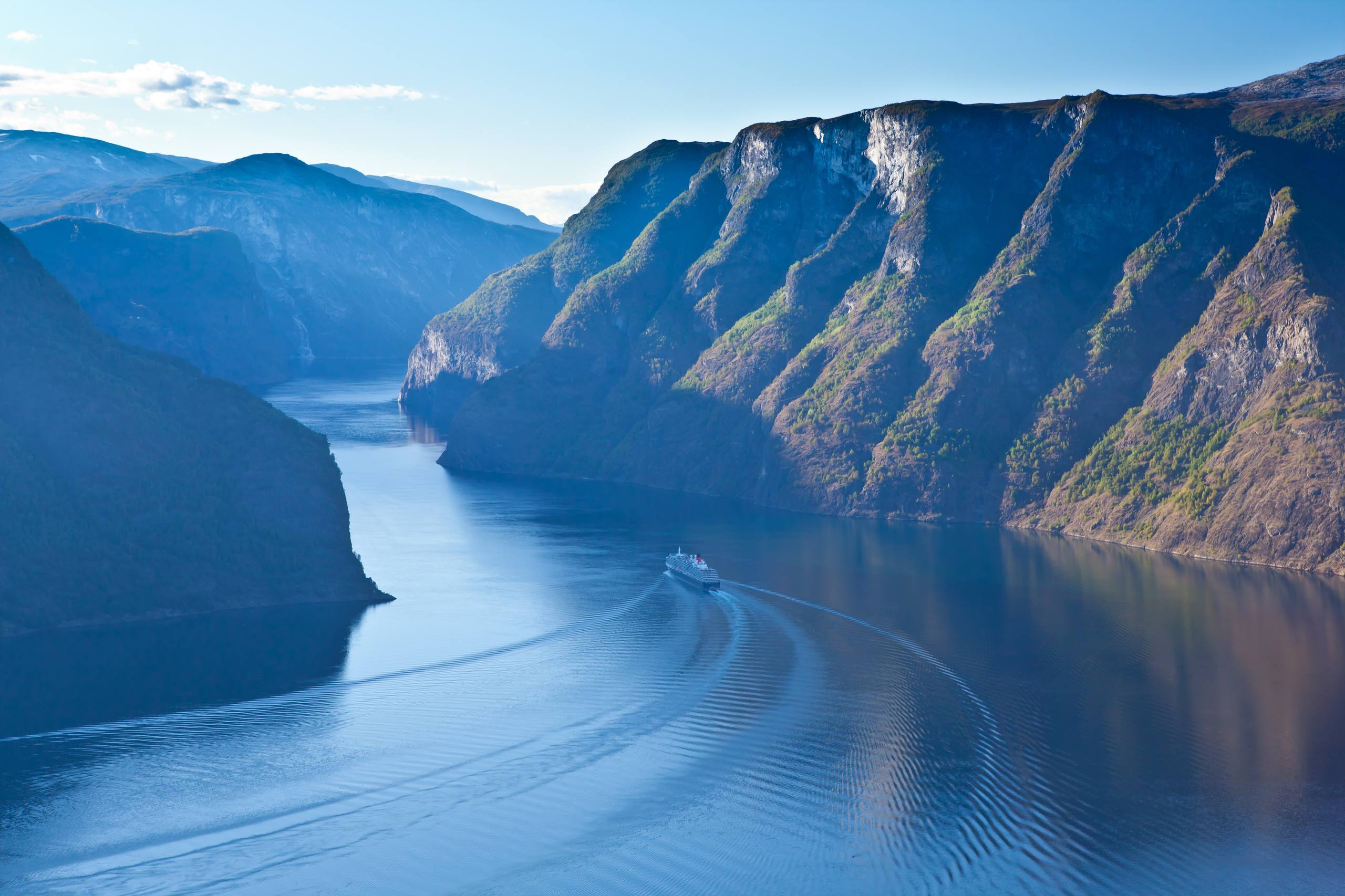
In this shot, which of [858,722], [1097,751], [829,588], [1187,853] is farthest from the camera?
[829,588]

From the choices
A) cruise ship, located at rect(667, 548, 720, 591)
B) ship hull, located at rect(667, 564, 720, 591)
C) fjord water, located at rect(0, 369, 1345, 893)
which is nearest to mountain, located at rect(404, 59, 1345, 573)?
fjord water, located at rect(0, 369, 1345, 893)

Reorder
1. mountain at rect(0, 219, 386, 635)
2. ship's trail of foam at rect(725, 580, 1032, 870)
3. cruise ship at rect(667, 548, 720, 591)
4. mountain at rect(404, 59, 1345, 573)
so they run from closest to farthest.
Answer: ship's trail of foam at rect(725, 580, 1032, 870), mountain at rect(0, 219, 386, 635), cruise ship at rect(667, 548, 720, 591), mountain at rect(404, 59, 1345, 573)

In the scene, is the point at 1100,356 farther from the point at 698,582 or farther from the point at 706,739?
the point at 706,739

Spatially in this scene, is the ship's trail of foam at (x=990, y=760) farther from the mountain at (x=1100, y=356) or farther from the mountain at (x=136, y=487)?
the mountain at (x=136, y=487)

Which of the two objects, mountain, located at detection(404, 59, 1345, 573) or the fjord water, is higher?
mountain, located at detection(404, 59, 1345, 573)

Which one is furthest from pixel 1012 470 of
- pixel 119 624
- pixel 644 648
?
pixel 119 624

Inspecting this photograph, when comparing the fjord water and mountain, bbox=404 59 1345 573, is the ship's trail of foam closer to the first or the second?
the fjord water

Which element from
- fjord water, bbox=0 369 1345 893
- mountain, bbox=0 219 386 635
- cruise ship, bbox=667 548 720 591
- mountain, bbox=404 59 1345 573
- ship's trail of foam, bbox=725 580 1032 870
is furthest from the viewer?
mountain, bbox=404 59 1345 573

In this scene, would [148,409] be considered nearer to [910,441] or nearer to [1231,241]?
[910,441]
